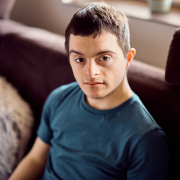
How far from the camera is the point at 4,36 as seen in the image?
Answer: 1368mm

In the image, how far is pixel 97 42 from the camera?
68 centimetres

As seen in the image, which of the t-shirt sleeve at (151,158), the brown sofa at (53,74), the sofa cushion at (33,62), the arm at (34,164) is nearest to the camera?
the t-shirt sleeve at (151,158)

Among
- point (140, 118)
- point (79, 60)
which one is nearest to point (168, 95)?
point (140, 118)

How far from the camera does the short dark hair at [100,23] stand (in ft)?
2.25

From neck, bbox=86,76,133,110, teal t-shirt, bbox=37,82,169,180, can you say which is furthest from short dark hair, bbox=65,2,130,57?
teal t-shirt, bbox=37,82,169,180

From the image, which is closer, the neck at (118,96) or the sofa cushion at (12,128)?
the neck at (118,96)

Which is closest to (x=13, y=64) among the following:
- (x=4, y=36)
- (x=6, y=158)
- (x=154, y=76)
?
(x=4, y=36)

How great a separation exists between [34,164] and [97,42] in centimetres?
66

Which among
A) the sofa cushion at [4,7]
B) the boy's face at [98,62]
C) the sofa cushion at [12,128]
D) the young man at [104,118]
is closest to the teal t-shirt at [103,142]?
the young man at [104,118]

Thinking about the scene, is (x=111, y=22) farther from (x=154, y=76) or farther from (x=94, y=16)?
(x=154, y=76)

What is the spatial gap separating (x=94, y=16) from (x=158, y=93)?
37cm

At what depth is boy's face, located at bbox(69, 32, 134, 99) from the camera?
69cm

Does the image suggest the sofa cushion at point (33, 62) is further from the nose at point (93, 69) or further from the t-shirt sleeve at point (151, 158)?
the t-shirt sleeve at point (151, 158)

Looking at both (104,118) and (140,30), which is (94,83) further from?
(140,30)
